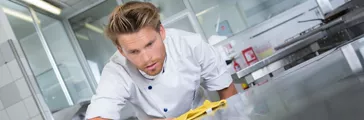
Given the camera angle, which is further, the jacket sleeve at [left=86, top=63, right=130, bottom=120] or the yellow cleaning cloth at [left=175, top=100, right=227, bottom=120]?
the jacket sleeve at [left=86, top=63, right=130, bottom=120]

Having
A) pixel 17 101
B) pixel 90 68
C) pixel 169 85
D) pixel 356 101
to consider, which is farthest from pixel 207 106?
pixel 90 68

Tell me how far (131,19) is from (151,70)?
198 millimetres

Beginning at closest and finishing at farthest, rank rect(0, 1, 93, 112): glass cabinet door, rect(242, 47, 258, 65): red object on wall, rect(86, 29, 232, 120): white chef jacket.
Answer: rect(86, 29, 232, 120): white chef jacket < rect(0, 1, 93, 112): glass cabinet door < rect(242, 47, 258, 65): red object on wall

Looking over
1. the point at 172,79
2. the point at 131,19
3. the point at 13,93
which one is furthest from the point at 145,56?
the point at 13,93

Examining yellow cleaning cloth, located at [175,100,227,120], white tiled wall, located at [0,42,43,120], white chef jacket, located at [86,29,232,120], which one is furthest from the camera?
white tiled wall, located at [0,42,43,120]

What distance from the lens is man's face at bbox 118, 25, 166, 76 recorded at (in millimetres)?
1252

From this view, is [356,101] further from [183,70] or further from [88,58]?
[88,58]

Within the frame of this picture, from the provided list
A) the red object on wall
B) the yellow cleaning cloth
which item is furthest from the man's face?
the red object on wall

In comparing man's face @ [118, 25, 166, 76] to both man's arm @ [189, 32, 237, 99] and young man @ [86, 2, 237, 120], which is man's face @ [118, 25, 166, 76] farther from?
man's arm @ [189, 32, 237, 99]

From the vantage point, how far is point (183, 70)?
1.57 meters

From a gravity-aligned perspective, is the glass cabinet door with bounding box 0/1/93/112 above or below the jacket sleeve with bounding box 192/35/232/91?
above

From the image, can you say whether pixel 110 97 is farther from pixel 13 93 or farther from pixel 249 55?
pixel 249 55

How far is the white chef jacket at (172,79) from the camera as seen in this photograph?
1479 mm

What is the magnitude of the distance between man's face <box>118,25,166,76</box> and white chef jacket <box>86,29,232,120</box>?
7.6 inches
